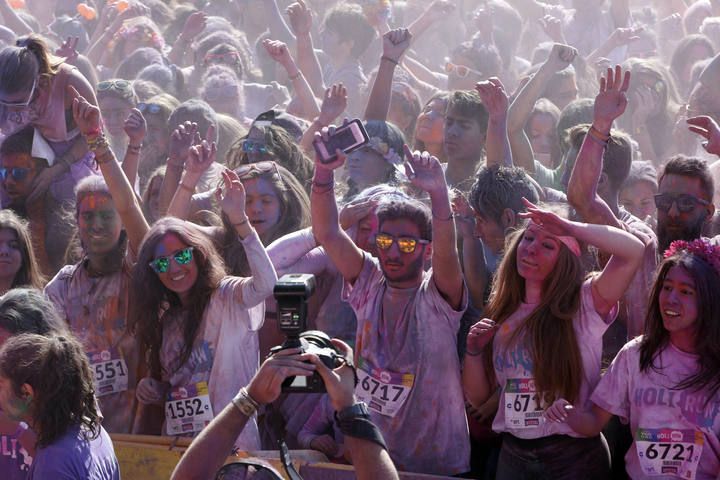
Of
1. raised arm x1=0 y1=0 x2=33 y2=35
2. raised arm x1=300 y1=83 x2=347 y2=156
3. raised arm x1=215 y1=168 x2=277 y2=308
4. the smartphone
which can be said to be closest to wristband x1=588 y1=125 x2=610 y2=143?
the smartphone

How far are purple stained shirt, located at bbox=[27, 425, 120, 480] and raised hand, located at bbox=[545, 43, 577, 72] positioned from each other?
370cm

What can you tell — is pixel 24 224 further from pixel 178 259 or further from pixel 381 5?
pixel 381 5

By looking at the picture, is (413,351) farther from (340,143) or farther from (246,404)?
(246,404)

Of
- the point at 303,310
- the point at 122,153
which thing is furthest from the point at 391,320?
the point at 122,153

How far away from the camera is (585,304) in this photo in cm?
415

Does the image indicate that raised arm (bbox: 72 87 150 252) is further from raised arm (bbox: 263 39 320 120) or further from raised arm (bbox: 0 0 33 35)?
raised arm (bbox: 0 0 33 35)

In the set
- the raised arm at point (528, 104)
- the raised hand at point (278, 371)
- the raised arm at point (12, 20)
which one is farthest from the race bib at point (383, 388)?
the raised arm at point (12, 20)

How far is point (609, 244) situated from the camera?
13.3 ft

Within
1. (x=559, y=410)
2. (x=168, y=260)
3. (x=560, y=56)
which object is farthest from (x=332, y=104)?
(x=559, y=410)

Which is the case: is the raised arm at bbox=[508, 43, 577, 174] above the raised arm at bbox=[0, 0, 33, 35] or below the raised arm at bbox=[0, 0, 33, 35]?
below

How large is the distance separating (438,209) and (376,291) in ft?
1.64

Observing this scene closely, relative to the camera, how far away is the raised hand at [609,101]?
14.8ft

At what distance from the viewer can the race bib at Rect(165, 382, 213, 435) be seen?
4539 mm

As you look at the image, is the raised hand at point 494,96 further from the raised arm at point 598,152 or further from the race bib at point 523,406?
the race bib at point 523,406
